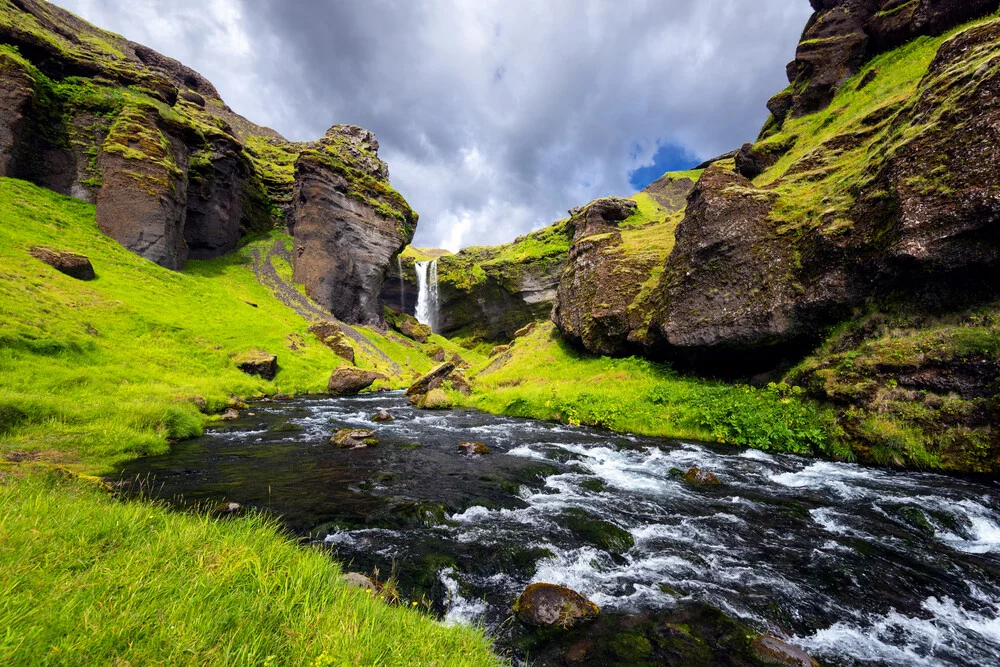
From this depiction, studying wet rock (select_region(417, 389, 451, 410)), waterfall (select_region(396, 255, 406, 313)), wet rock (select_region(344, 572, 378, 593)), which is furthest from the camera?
waterfall (select_region(396, 255, 406, 313))

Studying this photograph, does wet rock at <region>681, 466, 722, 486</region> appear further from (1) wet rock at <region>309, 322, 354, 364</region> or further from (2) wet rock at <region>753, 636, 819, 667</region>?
(1) wet rock at <region>309, 322, 354, 364</region>

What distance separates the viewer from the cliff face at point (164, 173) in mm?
47625

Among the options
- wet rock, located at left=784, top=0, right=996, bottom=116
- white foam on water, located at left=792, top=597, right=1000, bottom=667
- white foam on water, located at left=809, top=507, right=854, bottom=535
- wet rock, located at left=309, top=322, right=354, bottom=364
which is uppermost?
wet rock, located at left=784, top=0, right=996, bottom=116

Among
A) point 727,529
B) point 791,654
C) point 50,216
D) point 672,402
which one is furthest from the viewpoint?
point 50,216

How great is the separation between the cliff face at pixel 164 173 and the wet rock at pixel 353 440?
51.8 meters

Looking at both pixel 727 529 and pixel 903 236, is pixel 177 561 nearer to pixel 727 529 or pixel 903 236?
pixel 727 529

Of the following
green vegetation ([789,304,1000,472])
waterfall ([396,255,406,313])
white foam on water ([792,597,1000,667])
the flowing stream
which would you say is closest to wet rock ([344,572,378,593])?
the flowing stream

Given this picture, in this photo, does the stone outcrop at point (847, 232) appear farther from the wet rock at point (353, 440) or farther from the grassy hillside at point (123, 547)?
the grassy hillside at point (123, 547)

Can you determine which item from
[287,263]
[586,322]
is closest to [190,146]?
[287,263]

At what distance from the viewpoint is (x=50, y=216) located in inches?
1623

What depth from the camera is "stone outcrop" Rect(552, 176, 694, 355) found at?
2762cm

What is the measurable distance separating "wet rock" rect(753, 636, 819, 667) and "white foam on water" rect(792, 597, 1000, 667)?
387 mm

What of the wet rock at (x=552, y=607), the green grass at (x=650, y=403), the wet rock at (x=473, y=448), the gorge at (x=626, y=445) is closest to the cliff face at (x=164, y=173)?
the gorge at (x=626, y=445)

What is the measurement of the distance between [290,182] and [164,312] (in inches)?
2712
